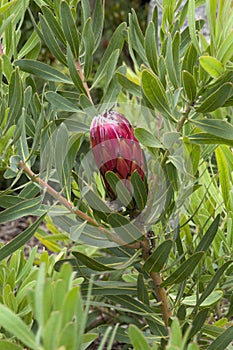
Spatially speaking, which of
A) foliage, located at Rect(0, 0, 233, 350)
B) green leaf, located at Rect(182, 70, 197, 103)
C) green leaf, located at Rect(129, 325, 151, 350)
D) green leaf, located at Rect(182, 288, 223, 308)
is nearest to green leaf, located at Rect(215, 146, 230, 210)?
foliage, located at Rect(0, 0, 233, 350)

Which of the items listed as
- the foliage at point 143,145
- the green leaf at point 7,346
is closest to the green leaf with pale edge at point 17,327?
the green leaf at point 7,346

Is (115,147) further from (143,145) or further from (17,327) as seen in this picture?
(17,327)

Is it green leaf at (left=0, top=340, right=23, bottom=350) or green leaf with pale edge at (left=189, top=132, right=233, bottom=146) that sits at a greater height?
green leaf with pale edge at (left=189, top=132, right=233, bottom=146)

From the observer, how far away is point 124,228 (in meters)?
0.74

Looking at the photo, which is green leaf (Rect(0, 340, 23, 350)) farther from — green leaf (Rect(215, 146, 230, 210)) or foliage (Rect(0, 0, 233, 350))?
green leaf (Rect(215, 146, 230, 210))

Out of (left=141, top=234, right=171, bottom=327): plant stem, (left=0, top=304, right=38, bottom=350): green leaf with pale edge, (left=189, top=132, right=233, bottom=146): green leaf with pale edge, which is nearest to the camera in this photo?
(left=0, top=304, right=38, bottom=350): green leaf with pale edge

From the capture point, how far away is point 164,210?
794mm

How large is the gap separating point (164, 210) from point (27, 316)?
23 cm

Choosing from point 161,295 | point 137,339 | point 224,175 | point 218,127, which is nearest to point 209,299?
point 161,295

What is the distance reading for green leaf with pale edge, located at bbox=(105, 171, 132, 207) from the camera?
2.28ft

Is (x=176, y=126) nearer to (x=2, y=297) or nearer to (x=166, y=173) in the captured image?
(x=166, y=173)

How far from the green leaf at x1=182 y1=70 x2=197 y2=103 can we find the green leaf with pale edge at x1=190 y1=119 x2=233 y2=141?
0.03 m

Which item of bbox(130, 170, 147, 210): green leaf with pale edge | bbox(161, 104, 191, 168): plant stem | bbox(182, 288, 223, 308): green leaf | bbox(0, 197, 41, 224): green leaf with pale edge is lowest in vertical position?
bbox(182, 288, 223, 308): green leaf

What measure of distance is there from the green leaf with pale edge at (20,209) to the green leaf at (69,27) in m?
0.22
